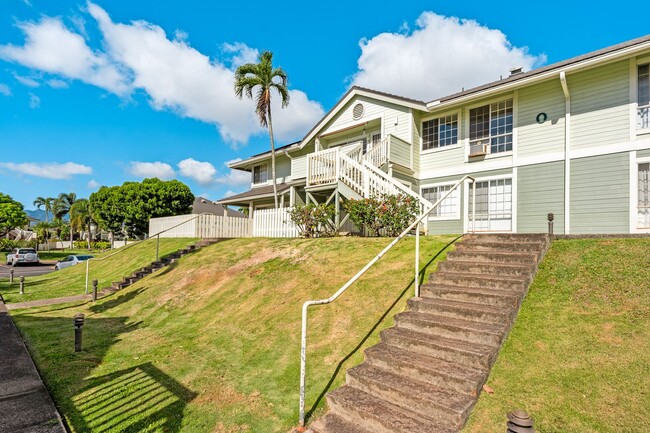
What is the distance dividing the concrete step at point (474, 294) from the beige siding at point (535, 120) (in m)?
8.84

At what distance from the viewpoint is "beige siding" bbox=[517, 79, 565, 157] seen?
1167 cm

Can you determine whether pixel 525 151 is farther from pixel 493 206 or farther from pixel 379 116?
pixel 379 116

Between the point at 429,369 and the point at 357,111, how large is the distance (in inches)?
600

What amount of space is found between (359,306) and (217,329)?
345cm

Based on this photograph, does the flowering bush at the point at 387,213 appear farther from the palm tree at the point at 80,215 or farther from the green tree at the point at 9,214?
the palm tree at the point at 80,215

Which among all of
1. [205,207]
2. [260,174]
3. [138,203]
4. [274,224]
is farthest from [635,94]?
[205,207]

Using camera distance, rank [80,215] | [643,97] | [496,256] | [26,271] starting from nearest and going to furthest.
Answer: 1. [496,256]
2. [643,97]
3. [26,271]
4. [80,215]

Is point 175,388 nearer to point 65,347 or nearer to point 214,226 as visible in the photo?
Answer: point 65,347

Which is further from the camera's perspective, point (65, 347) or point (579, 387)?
point (65, 347)

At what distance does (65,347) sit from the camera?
768cm

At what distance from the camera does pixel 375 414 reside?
12.3 ft

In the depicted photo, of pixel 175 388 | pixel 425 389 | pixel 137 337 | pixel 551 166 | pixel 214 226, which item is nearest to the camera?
pixel 425 389

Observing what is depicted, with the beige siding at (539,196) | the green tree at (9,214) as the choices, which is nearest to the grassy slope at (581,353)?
the beige siding at (539,196)

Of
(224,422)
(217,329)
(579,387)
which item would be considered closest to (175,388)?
(224,422)
